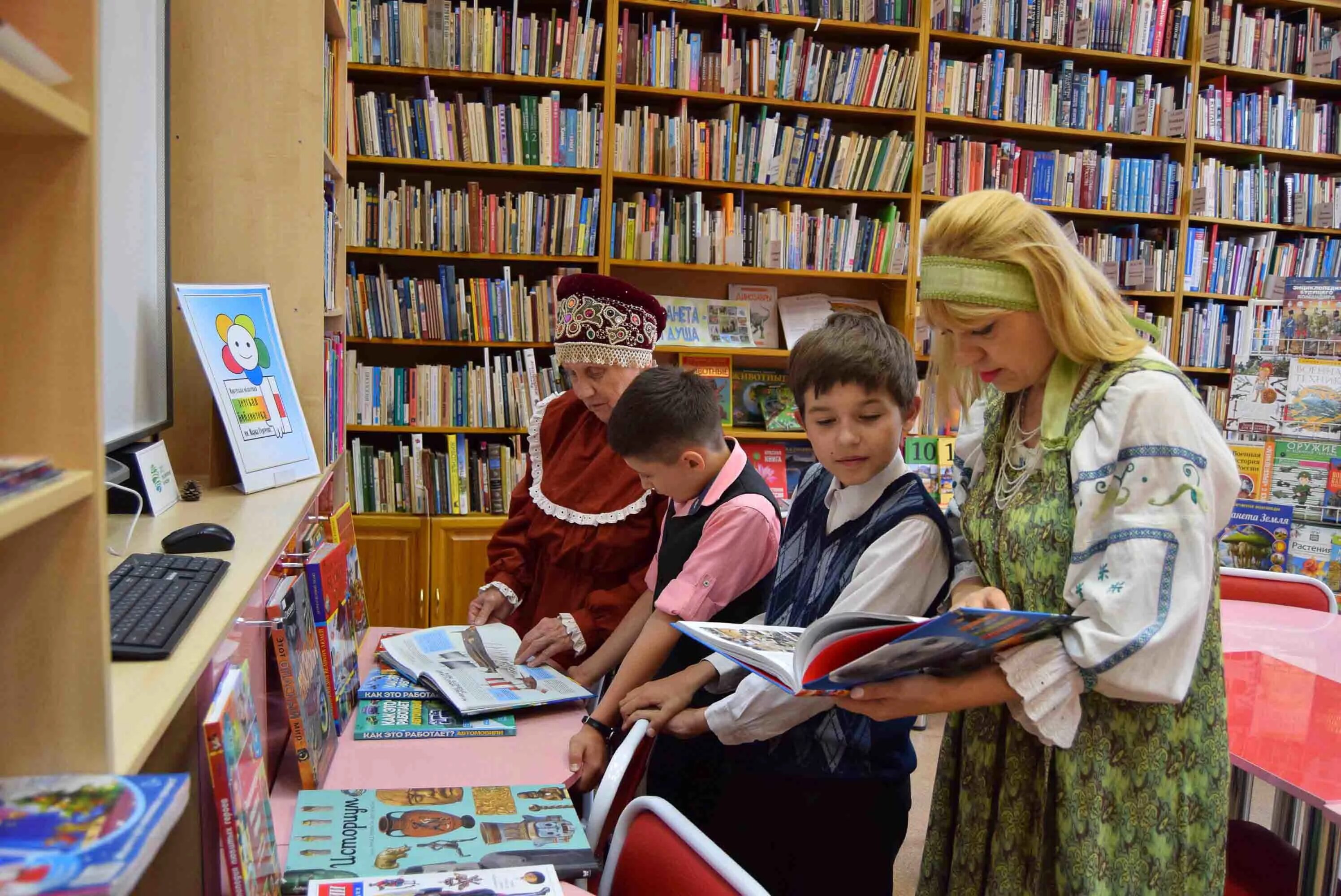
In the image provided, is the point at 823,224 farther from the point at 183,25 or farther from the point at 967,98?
the point at 183,25

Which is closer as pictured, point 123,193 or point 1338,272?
point 123,193

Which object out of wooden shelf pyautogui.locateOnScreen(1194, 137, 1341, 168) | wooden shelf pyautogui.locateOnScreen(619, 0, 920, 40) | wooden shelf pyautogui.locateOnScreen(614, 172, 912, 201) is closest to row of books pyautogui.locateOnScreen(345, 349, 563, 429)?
wooden shelf pyautogui.locateOnScreen(614, 172, 912, 201)

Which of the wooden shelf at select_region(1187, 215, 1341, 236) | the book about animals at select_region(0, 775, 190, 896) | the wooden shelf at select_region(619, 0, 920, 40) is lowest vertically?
the book about animals at select_region(0, 775, 190, 896)

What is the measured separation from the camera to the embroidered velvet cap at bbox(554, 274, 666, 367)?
2053 mm

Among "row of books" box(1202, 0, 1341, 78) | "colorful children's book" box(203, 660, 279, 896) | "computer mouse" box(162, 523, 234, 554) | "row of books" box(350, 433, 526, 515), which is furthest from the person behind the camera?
"row of books" box(1202, 0, 1341, 78)

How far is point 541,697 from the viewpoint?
1.64 meters

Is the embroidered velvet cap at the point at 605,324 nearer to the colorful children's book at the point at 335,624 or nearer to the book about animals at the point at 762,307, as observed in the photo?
the colorful children's book at the point at 335,624

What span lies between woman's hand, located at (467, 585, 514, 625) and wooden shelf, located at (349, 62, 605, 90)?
2.58 meters

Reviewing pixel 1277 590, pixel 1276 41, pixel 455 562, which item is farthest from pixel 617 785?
pixel 1276 41

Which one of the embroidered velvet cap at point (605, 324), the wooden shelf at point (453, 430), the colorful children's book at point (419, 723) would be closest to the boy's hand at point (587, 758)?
the colorful children's book at point (419, 723)

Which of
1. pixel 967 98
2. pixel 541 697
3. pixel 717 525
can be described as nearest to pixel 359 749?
pixel 541 697

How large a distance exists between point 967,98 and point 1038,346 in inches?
143

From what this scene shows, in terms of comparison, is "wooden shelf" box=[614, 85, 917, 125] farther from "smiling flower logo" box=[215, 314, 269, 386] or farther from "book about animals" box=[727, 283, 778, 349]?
"smiling flower logo" box=[215, 314, 269, 386]

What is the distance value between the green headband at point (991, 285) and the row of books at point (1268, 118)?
168 inches
